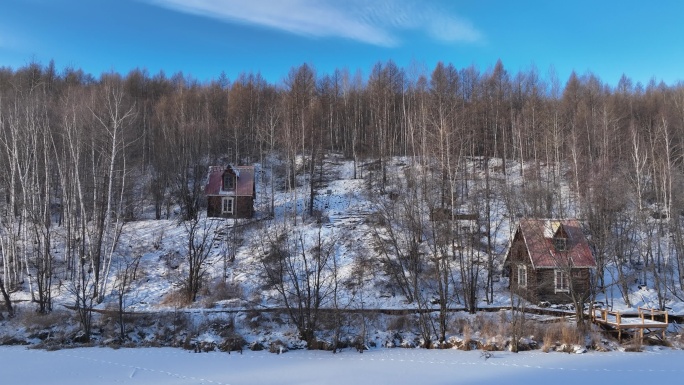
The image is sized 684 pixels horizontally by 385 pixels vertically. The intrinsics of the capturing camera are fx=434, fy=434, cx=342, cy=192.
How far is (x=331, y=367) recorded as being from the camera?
44.1ft

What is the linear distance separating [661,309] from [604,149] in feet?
51.9

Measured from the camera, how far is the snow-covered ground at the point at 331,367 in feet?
39.2

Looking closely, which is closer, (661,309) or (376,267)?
(661,309)

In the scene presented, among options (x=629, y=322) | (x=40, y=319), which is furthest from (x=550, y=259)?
(x=40, y=319)

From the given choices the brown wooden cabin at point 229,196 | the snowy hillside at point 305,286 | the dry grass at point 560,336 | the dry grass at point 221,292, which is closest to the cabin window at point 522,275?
the snowy hillside at point 305,286

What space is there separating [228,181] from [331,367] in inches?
936

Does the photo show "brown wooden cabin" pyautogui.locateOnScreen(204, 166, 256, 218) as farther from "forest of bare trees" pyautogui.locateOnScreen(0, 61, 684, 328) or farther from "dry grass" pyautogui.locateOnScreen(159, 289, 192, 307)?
"dry grass" pyautogui.locateOnScreen(159, 289, 192, 307)

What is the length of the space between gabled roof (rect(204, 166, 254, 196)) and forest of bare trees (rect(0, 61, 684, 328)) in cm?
134

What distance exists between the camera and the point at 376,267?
2489 cm

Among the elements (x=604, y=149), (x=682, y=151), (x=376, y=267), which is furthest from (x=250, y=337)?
(x=682, y=151)

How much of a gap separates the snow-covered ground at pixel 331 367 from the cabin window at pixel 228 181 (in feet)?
65.5

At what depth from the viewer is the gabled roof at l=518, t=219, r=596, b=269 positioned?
73.7 feet

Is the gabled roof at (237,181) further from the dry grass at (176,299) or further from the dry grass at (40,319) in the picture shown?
the dry grass at (40,319)

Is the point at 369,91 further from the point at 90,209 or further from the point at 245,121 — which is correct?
the point at 90,209
